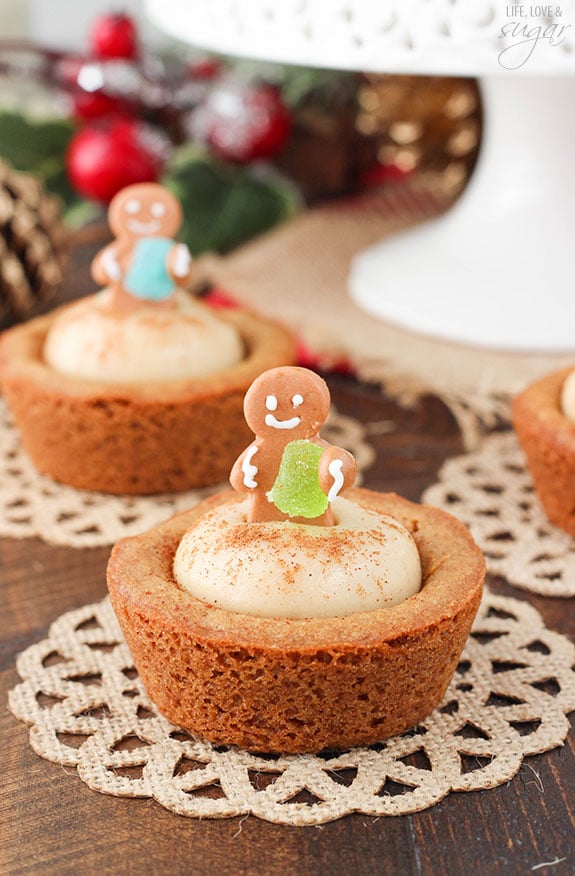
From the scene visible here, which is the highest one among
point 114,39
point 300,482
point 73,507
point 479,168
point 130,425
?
point 114,39

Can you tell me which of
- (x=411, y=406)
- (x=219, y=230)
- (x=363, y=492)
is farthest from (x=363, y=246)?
(x=363, y=492)

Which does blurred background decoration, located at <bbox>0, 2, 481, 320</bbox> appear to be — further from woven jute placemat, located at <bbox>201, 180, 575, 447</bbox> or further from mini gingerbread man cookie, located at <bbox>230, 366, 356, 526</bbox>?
mini gingerbread man cookie, located at <bbox>230, 366, 356, 526</bbox>

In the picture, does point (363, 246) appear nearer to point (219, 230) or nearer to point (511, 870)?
point (219, 230)

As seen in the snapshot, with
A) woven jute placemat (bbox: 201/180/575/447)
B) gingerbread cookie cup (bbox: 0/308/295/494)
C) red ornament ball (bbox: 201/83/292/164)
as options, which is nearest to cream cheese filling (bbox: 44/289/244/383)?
gingerbread cookie cup (bbox: 0/308/295/494)

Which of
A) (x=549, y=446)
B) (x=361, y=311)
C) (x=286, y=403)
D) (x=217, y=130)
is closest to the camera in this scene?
(x=286, y=403)

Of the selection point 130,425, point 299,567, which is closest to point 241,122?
point 130,425

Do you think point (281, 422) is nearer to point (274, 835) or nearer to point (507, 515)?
point (274, 835)
